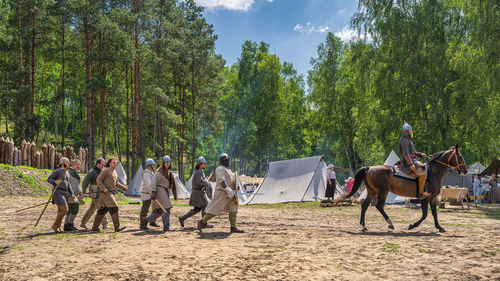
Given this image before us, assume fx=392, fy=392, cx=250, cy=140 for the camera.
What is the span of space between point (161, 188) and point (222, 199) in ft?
5.38

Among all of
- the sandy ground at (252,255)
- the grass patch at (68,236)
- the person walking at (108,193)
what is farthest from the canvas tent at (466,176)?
the grass patch at (68,236)

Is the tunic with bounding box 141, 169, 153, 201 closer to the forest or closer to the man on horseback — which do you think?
the man on horseback

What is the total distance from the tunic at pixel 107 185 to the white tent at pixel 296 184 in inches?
454

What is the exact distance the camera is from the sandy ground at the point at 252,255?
4891 millimetres

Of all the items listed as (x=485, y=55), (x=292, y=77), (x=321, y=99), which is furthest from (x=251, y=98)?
(x=485, y=55)

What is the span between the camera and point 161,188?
912 cm

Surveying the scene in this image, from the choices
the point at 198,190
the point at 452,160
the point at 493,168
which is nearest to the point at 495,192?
the point at 493,168

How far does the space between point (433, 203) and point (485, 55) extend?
358 inches

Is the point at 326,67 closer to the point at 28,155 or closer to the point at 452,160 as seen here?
the point at 28,155

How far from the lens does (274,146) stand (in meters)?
53.9

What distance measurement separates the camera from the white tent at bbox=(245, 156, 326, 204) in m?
19.7

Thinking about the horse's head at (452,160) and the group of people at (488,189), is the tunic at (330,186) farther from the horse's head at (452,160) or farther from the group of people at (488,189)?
the horse's head at (452,160)

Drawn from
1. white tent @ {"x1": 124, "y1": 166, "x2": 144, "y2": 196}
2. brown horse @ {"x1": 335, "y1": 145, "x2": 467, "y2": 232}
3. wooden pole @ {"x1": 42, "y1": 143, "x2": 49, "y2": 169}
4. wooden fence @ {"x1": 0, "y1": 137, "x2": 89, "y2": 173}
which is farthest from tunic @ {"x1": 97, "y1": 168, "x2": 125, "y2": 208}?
white tent @ {"x1": 124, "y1": 166, "x2": 144, "y2": 196}

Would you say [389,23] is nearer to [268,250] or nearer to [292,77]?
[268,250]
